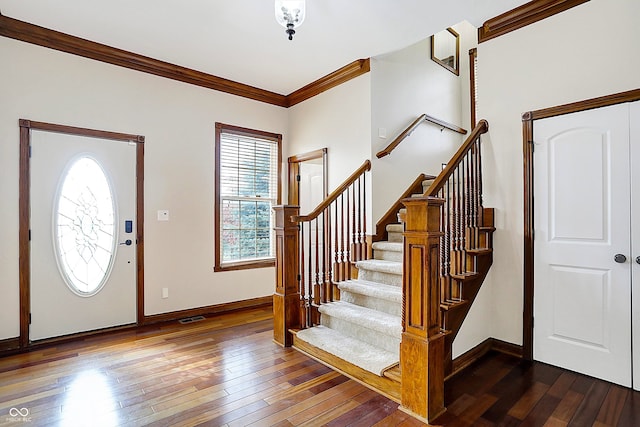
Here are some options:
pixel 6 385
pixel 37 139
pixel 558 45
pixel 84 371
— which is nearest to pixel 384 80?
pixel 558 45

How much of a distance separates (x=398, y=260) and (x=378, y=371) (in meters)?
1.34

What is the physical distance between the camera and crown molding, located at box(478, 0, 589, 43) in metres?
2.70

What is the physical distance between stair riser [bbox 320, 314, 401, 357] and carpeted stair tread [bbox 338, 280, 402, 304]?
11.6 inches

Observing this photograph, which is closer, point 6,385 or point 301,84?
point 6,385

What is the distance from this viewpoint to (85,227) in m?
3.47

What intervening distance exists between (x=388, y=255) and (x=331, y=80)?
225 centimetres

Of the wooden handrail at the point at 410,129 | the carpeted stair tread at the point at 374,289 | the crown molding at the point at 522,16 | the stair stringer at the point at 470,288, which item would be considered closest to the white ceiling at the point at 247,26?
the crown molding at the point at 522,16

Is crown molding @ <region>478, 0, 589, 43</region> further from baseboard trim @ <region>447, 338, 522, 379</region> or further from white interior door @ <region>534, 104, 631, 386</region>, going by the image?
baseboard trim @ <region>447, 338, 522, 379</region>

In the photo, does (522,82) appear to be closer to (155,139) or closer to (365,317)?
(365,317)

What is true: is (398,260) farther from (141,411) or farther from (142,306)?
(142,306)

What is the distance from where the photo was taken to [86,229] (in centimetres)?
348

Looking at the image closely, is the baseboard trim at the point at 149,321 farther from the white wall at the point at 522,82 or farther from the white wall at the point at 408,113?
the white wall at the point at 522,82

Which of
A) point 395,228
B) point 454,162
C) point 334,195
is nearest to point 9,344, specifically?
point 334,195

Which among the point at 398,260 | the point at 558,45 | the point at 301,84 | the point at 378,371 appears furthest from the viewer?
the point at 301,84
